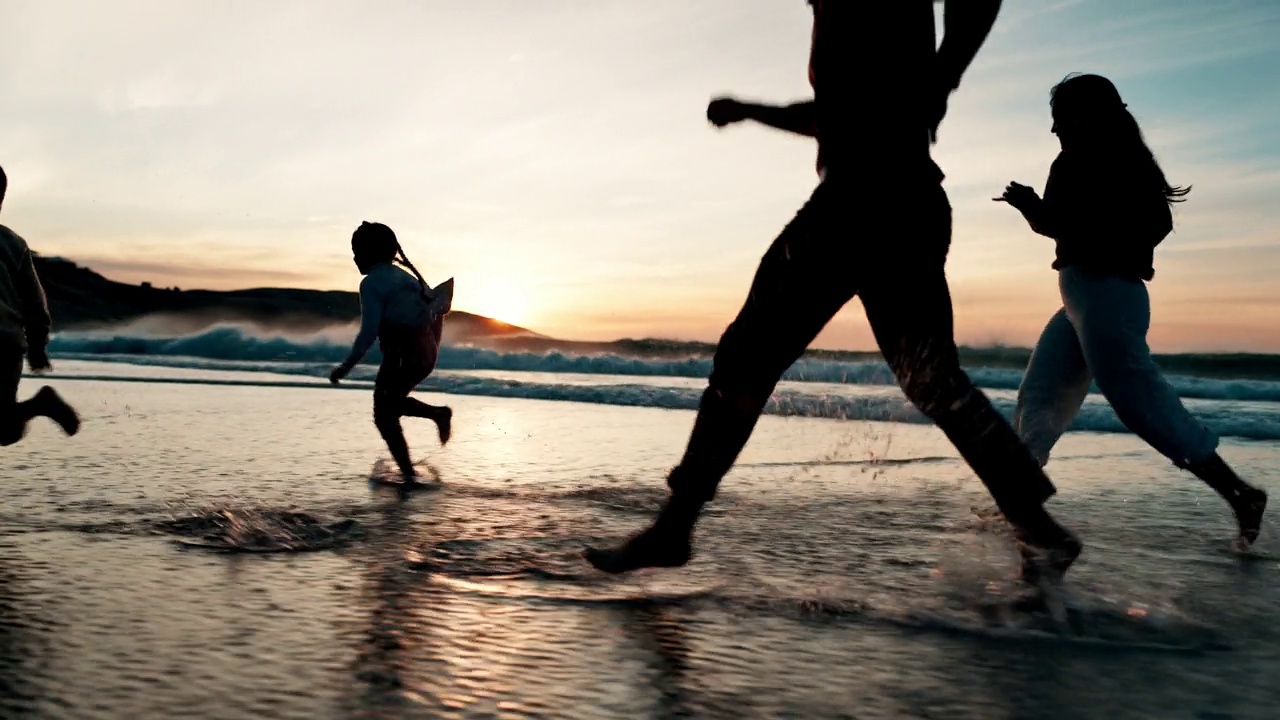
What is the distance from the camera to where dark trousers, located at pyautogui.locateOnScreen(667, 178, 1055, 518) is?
3.05 metres

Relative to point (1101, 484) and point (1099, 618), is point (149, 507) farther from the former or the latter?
point (1101, 484)

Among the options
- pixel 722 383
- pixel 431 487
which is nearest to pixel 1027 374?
pixel 722 383

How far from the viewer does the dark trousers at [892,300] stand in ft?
10.0

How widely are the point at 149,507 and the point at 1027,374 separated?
12.6 feet

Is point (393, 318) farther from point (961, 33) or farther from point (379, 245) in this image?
point (961, 33)

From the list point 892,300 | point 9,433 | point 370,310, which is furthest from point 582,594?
point 370,310

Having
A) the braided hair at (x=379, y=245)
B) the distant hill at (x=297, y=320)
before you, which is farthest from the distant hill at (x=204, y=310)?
the braided hair at (x=379, y=245)

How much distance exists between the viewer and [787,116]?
11.1 ft

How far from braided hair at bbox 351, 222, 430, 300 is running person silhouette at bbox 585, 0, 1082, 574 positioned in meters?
4.16

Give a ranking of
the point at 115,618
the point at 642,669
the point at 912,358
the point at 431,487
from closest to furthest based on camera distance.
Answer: the point at 642,669, the point at 115,618, the point at 912,358, the point at 431,487

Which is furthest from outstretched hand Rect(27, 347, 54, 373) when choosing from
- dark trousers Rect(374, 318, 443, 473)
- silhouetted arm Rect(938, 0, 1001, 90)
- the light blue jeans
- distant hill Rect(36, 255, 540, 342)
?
distant hill Rect(36, 255, 540, 342)

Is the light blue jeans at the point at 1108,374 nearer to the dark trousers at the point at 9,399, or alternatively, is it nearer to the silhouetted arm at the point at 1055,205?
the silhouetted arm at the point at 1055,205

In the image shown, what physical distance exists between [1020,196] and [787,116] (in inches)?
41.7

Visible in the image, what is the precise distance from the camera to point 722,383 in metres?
3.28
